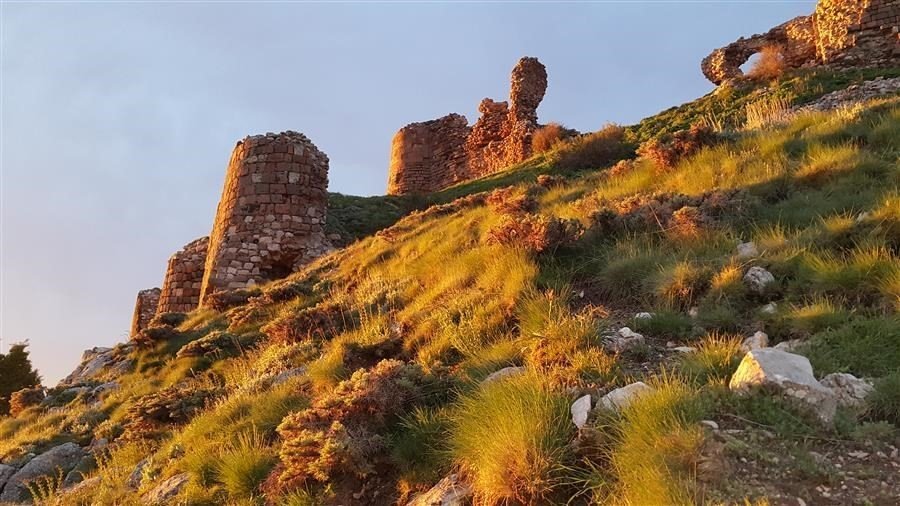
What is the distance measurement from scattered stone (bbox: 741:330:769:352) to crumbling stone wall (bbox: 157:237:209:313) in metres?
15.7

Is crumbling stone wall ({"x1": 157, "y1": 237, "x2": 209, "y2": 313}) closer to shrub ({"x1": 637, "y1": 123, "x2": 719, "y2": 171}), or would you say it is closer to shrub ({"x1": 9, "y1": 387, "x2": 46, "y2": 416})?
shrub ({"x1": 9, "y1": 387, "x2": 46, "y2": 416})

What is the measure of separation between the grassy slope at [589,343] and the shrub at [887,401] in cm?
1

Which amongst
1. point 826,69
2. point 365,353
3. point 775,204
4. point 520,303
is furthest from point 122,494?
point 826,69

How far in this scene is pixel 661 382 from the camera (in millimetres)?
3648

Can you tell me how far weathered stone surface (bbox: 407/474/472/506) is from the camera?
3584mm

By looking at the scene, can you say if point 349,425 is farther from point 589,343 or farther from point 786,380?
point 786,380

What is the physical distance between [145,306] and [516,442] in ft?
65.2

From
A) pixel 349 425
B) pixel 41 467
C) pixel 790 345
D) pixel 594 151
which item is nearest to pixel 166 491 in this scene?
pixel 349 425

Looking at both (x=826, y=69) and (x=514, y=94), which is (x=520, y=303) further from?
(x=514, y=94)

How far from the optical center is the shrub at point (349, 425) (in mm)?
4215

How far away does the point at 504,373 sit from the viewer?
443 cm

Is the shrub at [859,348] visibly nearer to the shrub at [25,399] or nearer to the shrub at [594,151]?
the shrub at [594,151]

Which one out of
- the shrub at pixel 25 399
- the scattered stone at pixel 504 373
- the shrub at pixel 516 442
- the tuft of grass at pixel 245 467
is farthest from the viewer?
the shrub at pixel 25 399

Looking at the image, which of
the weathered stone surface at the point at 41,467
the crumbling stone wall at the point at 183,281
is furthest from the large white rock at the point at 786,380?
the crumbling stone wall at the point at 183,281
